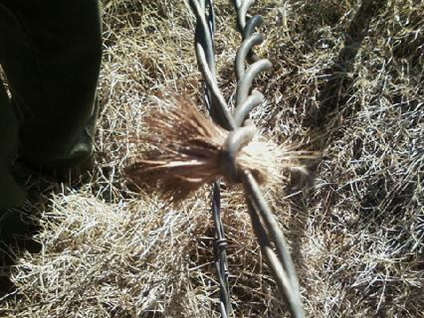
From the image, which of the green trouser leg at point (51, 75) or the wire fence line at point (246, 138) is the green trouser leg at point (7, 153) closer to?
the green trouser leg at point (51, 75)

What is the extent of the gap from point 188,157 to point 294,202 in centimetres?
74

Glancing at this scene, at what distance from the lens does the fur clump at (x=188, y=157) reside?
2.19 feet

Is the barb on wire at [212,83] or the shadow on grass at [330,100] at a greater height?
the barb on wire at [212,83]

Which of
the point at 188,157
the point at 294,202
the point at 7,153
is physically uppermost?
the point at 188,157

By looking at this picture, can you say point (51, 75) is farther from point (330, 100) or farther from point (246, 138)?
point (246, 138)

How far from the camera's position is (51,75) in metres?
1.37

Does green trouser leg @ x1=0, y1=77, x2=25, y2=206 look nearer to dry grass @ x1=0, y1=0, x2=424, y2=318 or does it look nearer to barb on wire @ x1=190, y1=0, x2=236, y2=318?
dry grass @ x1=0, y1=0, x2=424, y2=318

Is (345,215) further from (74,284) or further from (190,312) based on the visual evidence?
(74,284)

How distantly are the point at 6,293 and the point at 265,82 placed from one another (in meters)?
0.58

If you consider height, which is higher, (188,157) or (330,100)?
(188,157)

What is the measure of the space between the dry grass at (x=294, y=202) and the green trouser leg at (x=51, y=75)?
80mm

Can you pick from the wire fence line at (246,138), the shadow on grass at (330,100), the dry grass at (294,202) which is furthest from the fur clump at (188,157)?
the shadow on grass at (330,100)

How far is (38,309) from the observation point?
138cm

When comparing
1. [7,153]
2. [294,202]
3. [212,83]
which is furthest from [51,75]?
[212,83]
